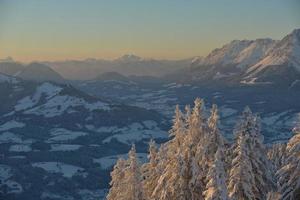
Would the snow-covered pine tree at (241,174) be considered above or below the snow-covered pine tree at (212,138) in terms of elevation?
below

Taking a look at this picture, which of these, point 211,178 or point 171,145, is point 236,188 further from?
point 171,145

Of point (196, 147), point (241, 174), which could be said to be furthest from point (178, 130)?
point (241, 174)

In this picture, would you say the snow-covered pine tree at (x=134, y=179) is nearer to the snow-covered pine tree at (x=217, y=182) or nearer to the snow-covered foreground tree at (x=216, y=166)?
the snow-covered foreground tree at (x=216, y=166)

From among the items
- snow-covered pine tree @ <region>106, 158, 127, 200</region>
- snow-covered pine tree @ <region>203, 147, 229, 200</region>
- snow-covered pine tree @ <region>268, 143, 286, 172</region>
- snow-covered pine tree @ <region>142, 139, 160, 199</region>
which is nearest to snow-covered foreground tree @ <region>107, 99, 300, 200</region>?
snow-covered pine tree @ <region>203, 147, 229, 200</region>

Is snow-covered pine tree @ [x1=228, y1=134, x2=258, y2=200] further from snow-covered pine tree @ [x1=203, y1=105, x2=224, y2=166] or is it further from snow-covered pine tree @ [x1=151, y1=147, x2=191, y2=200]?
snow-covered pine tree @ [x1=151, y1=147, x2=191, y2=200]

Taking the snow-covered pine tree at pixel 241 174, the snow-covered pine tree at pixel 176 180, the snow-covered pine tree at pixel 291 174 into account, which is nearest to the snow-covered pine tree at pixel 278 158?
the snow-covered pine tree at pixel 291 174

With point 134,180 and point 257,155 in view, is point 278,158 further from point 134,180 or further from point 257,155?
point 257,155

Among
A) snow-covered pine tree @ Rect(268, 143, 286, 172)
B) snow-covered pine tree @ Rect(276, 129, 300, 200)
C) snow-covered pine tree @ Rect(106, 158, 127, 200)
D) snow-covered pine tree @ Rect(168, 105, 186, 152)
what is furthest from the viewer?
snow-covered pine tree @ Rect(268, 143, 286, 172)

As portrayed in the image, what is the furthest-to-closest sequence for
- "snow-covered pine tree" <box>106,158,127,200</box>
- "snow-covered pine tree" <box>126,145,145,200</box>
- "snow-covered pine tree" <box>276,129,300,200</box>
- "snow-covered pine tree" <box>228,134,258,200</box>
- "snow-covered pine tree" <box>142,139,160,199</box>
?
1. "snow-covered pine tree" <box>106,158,127,200</box>
2. "snow-covered pine tree" <box>142,139,160,199</box>
3. "snow-covered pine tree" <box>126,145,145,200</box>
4. "snow-covered pine tree" <box>228,134,258,200</box>
5. "snow-covered pine tree" <box>276,129,300,200</box>
